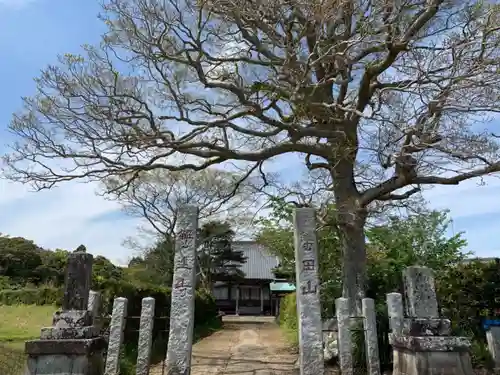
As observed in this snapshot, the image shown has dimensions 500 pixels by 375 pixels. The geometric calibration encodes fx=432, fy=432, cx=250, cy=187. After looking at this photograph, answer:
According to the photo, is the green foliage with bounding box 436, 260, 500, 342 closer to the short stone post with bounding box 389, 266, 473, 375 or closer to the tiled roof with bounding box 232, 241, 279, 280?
the short stone post with bounding box 389, 266, 473, 375

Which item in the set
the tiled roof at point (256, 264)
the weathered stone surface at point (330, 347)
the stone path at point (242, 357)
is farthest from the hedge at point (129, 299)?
the tiled roof at point (256, 264)

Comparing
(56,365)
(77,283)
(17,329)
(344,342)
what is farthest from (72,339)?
(17,329)

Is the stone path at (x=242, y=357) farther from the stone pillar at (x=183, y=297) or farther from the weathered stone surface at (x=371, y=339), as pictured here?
the stone pillar at (x=183, y=297)

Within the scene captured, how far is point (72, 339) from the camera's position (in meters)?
6.06

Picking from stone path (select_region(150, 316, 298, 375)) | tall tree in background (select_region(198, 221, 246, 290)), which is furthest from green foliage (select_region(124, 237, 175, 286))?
stone path (select_region(150, 316, 298, 375))

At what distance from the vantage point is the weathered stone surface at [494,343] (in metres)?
8.57

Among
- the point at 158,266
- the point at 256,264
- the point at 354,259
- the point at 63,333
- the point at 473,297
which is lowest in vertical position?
the point at 63,333

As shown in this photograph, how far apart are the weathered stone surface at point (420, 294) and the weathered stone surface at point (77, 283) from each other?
15.8 ft

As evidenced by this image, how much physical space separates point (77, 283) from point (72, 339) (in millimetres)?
795

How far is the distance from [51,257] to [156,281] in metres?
6.09

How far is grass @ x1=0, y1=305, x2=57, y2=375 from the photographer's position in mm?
6986

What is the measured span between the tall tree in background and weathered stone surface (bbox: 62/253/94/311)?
19950mm

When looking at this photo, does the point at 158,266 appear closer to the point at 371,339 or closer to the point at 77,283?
the point at 371,339

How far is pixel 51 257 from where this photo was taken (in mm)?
23938
